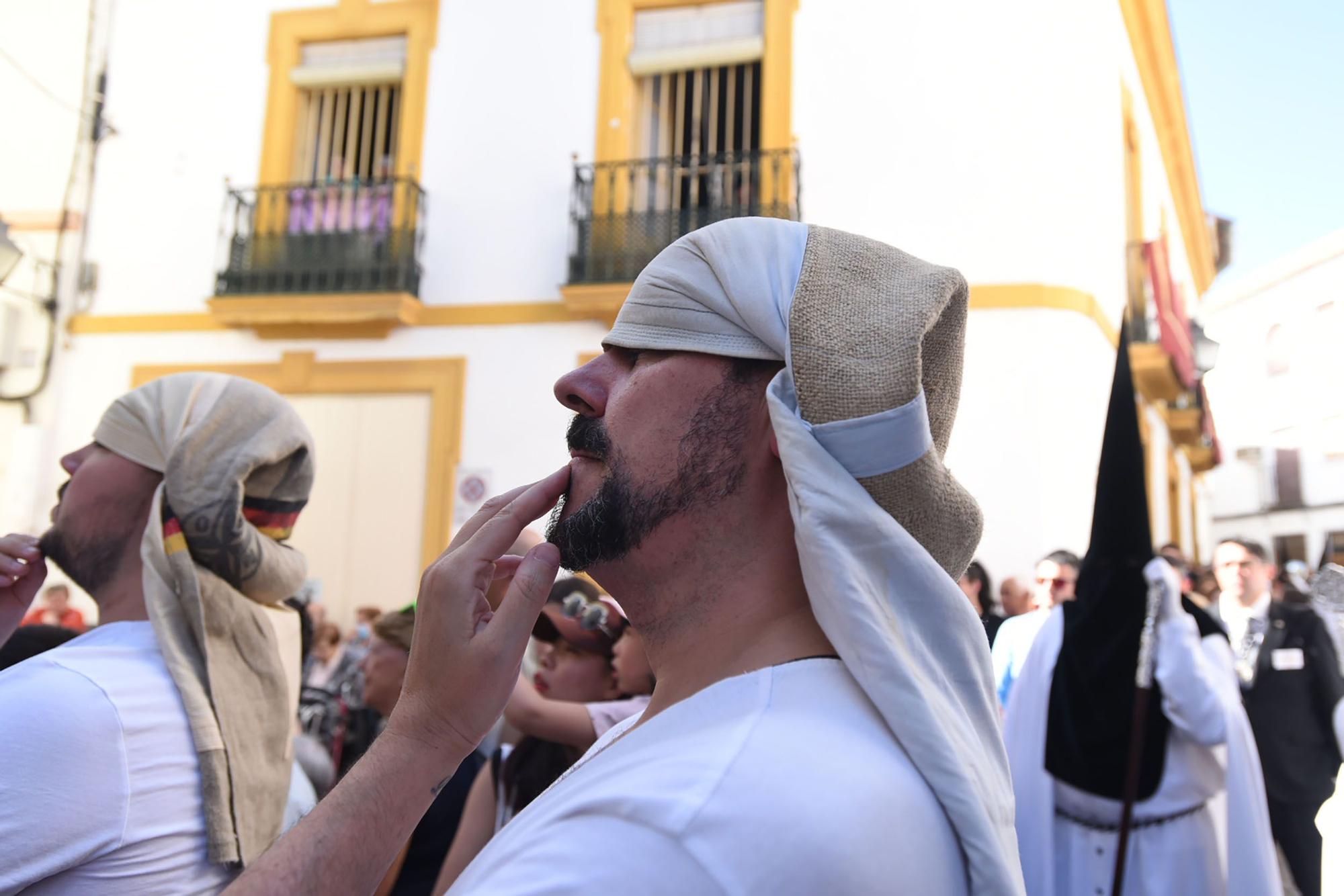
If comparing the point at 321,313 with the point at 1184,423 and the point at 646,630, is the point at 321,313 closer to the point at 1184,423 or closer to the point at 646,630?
the point at 646,630

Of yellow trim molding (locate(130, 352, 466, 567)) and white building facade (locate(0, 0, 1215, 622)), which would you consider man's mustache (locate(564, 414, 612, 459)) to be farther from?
yellow trim molding (locate(130, 352, 466, 567))

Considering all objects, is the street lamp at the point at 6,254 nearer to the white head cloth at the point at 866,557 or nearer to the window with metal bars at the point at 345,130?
the white head cloth at the point at 866,557

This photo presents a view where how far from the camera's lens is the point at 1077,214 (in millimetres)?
8758

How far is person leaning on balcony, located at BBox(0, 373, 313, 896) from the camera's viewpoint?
158 centimetres

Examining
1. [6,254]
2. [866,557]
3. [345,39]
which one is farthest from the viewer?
[345,39]

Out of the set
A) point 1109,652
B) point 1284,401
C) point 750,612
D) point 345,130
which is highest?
point 345,130

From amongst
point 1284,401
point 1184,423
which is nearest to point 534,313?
point 1184,423

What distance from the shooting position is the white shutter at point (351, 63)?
33.2 feet

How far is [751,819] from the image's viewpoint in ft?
2.75

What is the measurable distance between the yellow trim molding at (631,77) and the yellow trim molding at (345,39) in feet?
5.75

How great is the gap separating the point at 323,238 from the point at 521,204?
1.95 m

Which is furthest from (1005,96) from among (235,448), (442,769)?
(442,769)

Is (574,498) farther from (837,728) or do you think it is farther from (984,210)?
(984,210)

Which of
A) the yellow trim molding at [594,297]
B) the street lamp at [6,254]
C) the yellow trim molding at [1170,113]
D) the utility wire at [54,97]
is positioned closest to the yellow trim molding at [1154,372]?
the yellow trim molding at [1170,113]
